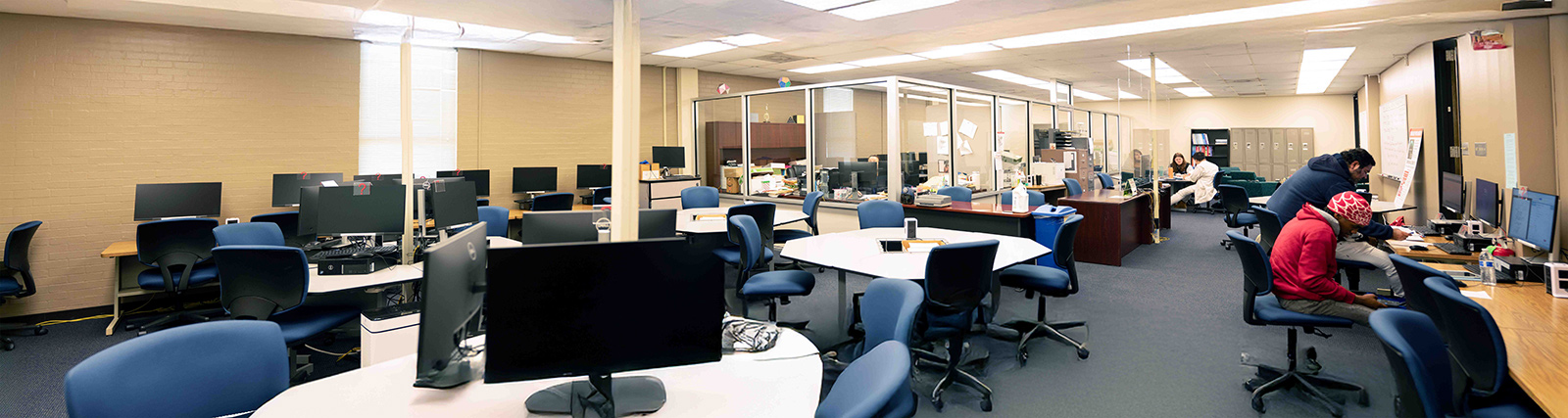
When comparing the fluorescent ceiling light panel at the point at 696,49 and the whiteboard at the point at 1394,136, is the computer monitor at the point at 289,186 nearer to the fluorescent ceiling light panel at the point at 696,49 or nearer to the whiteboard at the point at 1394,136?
the fluorescent ceiling light panel at the point at 696,49

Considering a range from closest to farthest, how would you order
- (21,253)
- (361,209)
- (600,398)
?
(600,398)
(361,209)
(21,253)

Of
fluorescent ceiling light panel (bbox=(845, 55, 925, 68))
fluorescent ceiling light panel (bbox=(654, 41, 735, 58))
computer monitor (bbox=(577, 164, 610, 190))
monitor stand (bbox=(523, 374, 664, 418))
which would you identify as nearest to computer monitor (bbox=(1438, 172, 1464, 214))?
fluorescent ceiling light panel (bbox=(845, 55, 925, 68))

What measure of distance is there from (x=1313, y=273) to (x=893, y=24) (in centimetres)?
398

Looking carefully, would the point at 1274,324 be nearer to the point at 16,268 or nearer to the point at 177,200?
the point at 16,268

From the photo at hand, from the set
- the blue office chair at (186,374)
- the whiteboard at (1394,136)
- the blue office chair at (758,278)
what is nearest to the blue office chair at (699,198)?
the blue office chair at (758,278)

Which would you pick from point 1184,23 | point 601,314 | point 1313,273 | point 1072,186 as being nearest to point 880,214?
point 1313,273

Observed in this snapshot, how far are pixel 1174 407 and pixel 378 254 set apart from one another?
14.2ft

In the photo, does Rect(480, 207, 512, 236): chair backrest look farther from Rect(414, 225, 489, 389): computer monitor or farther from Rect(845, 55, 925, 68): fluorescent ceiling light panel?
Rect(845, 55, 925, 68): fluorescent ceiling light panel

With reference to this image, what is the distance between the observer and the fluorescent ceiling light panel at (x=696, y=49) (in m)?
7.48

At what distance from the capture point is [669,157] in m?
8.75

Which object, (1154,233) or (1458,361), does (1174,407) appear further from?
(1154,233)

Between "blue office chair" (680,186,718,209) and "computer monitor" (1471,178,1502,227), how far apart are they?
5993 millimetres

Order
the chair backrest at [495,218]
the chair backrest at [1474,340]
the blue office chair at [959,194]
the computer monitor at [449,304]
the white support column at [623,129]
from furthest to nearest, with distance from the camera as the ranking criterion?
the blue office chair at [959,194] → the chair backrest at [495,218] → the white support column at [623,129] → the chair backrest at [1474,340] → the computer monitor at [449,304]

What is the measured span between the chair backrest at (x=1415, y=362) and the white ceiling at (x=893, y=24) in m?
3.76
